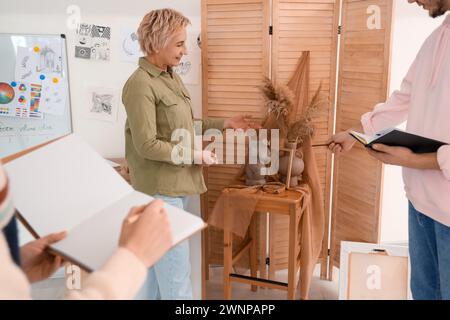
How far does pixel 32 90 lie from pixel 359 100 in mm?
1877

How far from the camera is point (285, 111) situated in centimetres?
220

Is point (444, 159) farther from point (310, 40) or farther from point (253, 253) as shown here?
point (253, 253)

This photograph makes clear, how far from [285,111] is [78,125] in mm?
1333

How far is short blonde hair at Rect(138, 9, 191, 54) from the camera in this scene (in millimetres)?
1815

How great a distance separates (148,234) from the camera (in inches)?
30.7

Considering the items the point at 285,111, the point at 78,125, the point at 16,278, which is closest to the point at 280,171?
the point at 285,111

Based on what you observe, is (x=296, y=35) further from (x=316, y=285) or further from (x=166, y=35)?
(x=316, y=285)

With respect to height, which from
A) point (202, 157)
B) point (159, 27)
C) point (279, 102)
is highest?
point (159, 27)

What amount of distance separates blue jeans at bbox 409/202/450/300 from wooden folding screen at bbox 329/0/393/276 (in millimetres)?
708

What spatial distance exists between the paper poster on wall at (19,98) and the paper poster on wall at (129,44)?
0.54 meters

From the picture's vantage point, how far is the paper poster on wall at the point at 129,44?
8.62 feet

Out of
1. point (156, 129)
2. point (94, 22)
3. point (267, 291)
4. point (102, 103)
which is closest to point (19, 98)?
point (102, 103)

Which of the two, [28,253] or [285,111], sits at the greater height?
[285,111]

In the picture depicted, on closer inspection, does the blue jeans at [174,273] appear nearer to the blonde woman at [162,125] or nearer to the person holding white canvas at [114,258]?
the blonde woman at [162,125]
